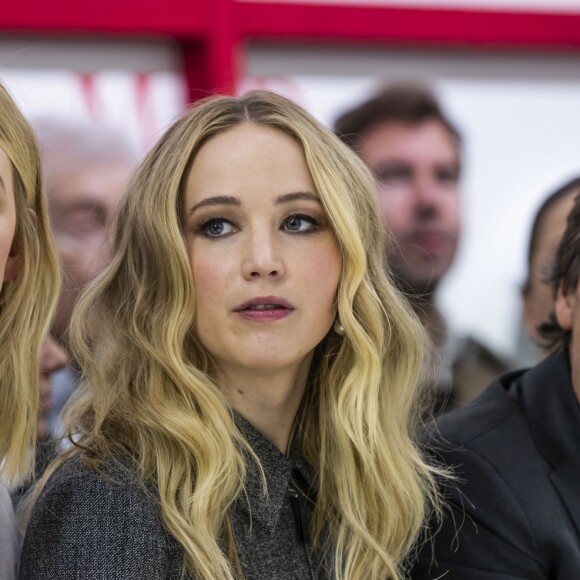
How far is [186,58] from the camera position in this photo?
418cm

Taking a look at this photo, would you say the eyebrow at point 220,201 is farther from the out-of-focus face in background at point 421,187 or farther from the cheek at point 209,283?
the out-of-focus face in background at point 421,187

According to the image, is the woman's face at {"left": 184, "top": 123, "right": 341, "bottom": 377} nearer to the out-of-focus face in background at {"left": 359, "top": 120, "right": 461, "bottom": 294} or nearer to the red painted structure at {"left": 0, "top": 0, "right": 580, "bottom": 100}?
the red painted structure at {"left": 0, "top": 0, "right": 580, "bottom": 100}

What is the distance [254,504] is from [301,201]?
0.60 meters

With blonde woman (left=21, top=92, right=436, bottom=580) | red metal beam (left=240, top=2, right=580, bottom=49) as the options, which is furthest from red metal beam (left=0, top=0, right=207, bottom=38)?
blonde woman (left=21, top=92, right=436, bottom=580)

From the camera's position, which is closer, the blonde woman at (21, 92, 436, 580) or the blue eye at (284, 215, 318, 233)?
the blonde woman at (21, 92, 436, 580)

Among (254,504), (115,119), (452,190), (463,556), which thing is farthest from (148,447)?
(452,190)

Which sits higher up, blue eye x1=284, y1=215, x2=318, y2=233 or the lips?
blue eye x1=284, y1=215, x2=318, y2=233

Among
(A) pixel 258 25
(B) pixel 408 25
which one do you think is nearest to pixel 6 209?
(A) pixel 258 25

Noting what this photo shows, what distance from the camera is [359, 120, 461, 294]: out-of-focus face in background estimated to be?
4.29m

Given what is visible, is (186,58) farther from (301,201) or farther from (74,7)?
(301,201)

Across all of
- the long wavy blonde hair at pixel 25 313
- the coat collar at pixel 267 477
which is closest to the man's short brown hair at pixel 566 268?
the coat collar at pixel 267 477

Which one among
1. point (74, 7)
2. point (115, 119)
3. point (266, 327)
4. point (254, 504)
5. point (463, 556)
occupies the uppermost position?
point (74, 7)

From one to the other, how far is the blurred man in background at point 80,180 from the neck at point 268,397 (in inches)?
51.1

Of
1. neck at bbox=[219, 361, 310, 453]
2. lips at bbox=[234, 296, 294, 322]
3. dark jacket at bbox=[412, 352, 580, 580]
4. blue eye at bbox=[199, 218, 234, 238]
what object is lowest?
dark jacket at bbox=[412, 352, 580, 580]
